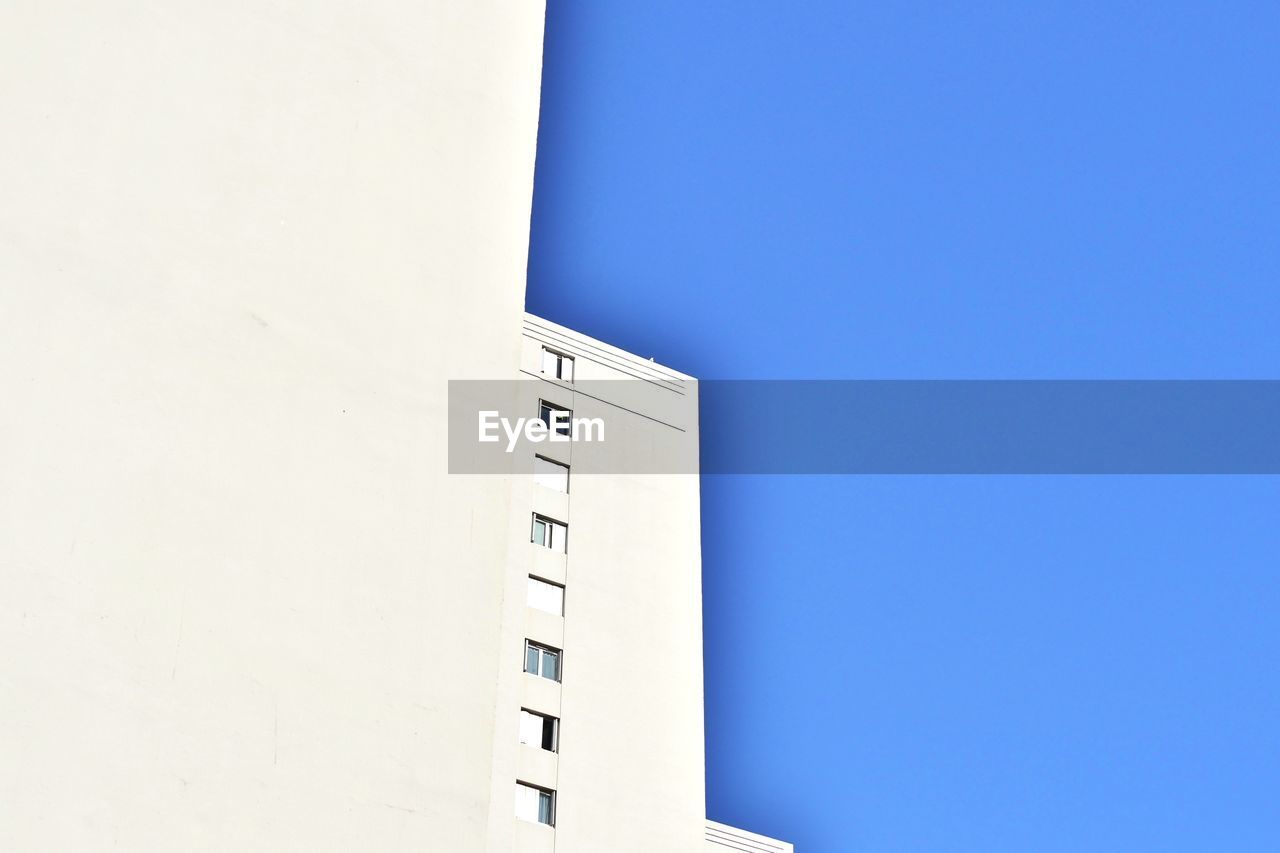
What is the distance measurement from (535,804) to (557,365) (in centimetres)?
993

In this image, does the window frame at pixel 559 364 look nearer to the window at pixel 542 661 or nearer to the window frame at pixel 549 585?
the window frame at pixel 549 585

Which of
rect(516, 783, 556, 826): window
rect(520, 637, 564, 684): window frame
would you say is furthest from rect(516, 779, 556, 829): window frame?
rect(520, 637, 564, 684): window frame

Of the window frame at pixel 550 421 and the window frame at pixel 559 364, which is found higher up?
the window frame at pixel 559 364

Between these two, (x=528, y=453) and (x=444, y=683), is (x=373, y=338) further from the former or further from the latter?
(x=528, y=453)

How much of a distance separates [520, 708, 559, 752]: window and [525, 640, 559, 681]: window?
2.59 ft

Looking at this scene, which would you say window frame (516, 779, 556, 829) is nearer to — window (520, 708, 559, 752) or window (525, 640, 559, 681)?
window (520, 708, 559, 752)

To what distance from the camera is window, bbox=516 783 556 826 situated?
87.8ft

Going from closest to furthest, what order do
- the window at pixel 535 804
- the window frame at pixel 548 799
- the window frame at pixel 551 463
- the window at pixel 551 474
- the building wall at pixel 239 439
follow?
1. the building wall at pixel 239 439
2. the window at pixel 535 804
3. the window frame at pixel 548 799
4. the window frame at pixel 551 463
5. the window at pixel 551 474

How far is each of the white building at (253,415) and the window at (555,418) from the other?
29.7 m

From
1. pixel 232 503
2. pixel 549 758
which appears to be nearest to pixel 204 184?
pixel 232 503

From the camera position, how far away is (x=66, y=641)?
160cm

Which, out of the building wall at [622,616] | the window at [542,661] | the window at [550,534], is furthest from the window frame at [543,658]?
the window at [550,534]

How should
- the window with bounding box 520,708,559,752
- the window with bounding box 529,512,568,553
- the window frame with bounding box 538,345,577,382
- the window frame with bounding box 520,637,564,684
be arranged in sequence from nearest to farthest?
the window with bounding box 520,708,559,752 → the window frame with bounding box 520,637,564,684 → the window with bounding box 529,512,568,553 → the window frame with bounding box 538,345,577,382

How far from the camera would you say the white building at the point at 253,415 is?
1618mm
